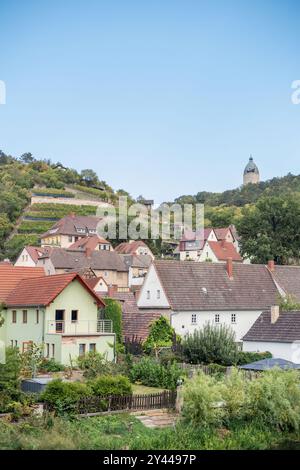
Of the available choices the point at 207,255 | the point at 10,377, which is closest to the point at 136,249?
the point at 207,255

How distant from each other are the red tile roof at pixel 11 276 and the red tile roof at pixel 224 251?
5652cm

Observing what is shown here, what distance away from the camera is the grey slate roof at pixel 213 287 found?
152ft

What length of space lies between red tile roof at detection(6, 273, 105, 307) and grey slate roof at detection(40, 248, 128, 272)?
35.9 metres

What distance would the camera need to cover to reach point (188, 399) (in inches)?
939

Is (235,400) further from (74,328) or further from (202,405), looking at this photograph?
(74,328)

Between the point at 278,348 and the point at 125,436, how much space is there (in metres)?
18.4

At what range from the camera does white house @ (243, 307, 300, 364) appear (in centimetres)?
3791

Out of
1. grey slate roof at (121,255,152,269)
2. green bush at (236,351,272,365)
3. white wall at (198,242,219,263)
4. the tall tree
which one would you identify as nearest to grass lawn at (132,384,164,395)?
green bush at (236,351,272,365)

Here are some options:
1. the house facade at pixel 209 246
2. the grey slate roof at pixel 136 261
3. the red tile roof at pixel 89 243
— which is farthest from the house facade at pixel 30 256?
the house facade at pixel 209 246

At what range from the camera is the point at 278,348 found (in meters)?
38.8

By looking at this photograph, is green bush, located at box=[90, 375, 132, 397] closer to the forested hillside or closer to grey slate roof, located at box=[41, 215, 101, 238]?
grey slate roof, located at box=[41, 215, 101, 238]
